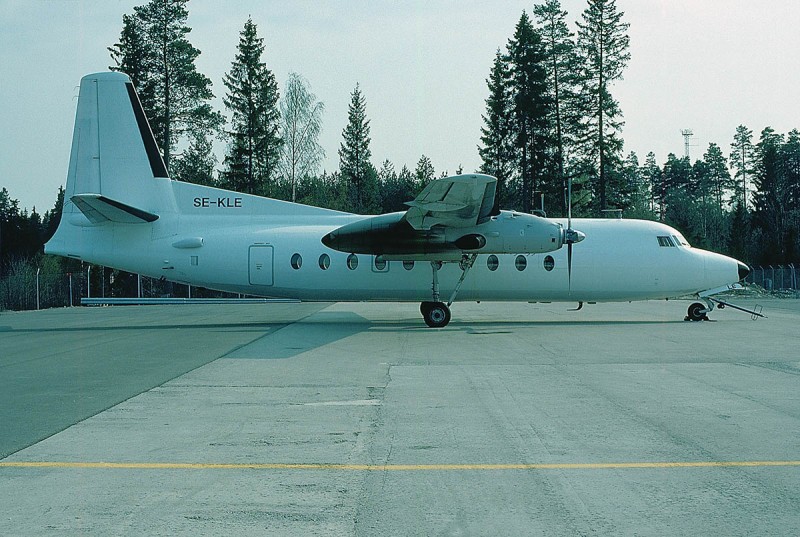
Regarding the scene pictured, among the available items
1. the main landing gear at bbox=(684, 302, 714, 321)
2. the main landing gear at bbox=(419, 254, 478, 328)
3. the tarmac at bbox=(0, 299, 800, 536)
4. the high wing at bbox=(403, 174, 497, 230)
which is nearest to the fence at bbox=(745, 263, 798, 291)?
the main landing gear at bbox=(684, 302, 714, 321)

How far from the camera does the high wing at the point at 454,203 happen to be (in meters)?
17.4

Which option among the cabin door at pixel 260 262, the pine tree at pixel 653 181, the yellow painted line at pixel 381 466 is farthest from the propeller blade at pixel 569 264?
the pine tree at pixel 653 181

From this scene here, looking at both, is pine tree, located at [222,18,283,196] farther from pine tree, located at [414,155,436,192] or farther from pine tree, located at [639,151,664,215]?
pine tree, located at [639,151,664,215]

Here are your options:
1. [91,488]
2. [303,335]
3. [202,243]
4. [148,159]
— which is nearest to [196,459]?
[91,488]

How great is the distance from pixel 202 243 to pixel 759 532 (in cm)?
1841

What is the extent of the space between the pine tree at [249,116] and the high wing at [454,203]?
35454mm

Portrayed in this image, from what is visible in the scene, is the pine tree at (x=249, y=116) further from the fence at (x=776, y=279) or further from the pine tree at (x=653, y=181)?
the pine tree at (x=653, y=181)

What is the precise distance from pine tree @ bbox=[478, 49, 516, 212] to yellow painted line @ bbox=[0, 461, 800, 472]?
47.6 m

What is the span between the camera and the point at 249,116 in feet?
175

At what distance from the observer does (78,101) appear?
21156 millimetres

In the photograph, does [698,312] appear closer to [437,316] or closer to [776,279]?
[437,316]

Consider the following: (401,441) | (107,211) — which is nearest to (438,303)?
(107,211)

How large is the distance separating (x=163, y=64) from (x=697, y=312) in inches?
1496

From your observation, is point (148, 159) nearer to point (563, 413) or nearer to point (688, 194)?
point (563, 413)
